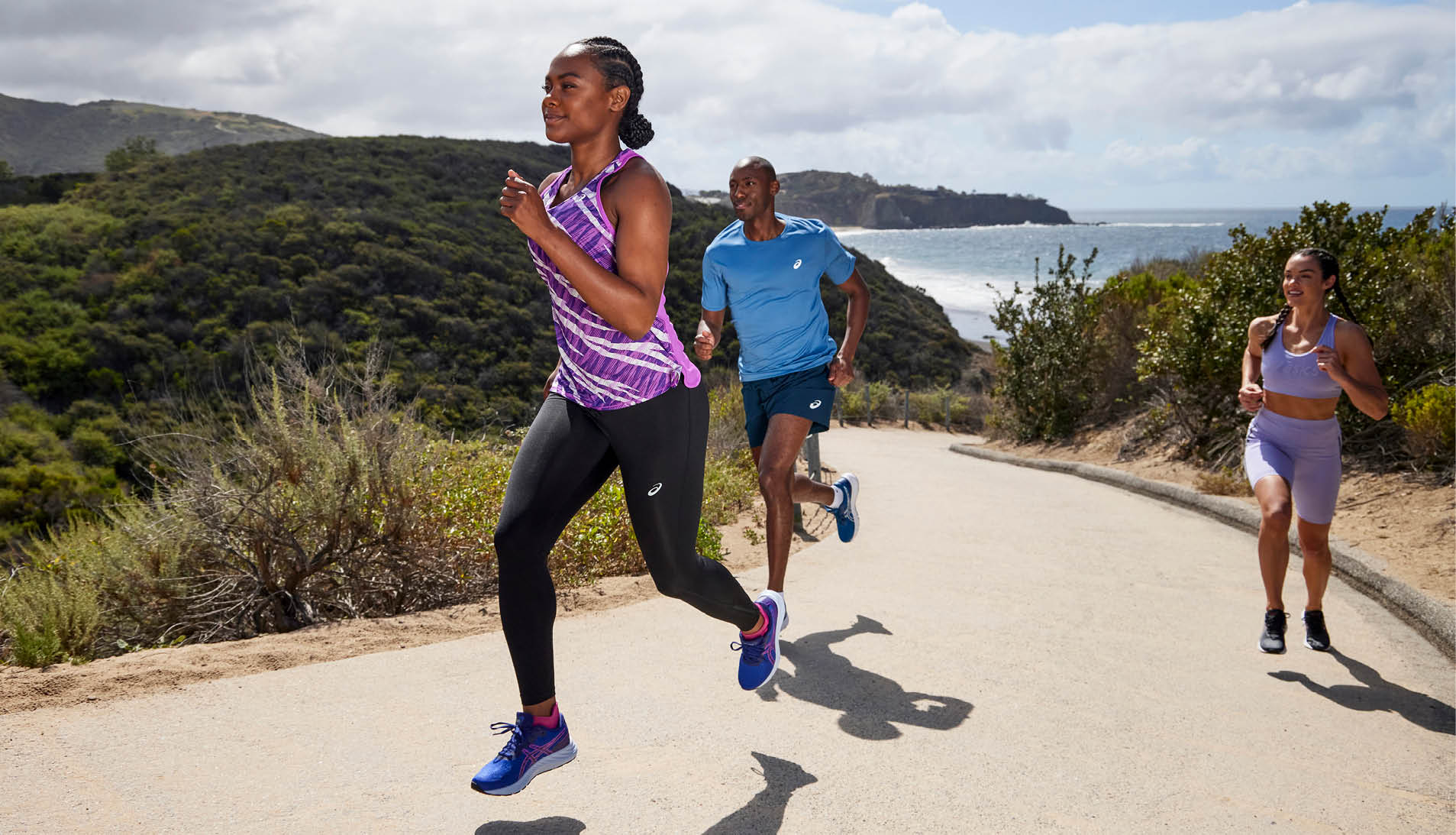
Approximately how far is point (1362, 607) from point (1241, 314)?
5.81 meters

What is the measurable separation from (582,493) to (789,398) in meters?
2.07

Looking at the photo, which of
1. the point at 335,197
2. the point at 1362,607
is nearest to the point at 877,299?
the point at 335,197

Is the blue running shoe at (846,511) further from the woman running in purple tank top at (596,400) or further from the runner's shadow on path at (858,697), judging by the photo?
the woman running in purple tank top at (596,400)

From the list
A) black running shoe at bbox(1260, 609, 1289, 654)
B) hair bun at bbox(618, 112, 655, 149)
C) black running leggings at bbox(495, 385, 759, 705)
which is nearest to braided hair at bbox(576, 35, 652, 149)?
hair bun at bbox(618, 112, 655, 149)

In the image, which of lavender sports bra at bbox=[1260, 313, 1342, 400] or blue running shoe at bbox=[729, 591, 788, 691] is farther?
lavender sports bra at bbox=[1260, 313, 1342, 400]

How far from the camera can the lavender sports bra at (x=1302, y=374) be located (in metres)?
4.67

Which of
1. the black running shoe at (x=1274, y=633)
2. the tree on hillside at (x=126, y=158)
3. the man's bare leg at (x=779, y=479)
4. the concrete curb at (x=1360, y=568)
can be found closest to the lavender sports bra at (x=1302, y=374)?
the black running shoe at (x=1274, y=633)

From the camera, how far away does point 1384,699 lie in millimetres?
4160

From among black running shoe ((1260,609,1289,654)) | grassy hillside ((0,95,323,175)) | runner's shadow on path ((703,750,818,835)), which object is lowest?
black running shoe ((1260,609,1289,654))

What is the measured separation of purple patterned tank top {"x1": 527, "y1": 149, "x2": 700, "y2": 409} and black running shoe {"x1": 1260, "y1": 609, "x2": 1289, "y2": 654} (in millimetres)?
3430

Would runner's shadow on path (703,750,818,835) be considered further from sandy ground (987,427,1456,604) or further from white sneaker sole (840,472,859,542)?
sandy ground (987,427,1456,604)

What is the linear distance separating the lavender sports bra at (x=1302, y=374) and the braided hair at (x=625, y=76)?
3476 mm

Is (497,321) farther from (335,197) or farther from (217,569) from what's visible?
(217,569)

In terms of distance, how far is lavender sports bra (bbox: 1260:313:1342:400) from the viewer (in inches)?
184
